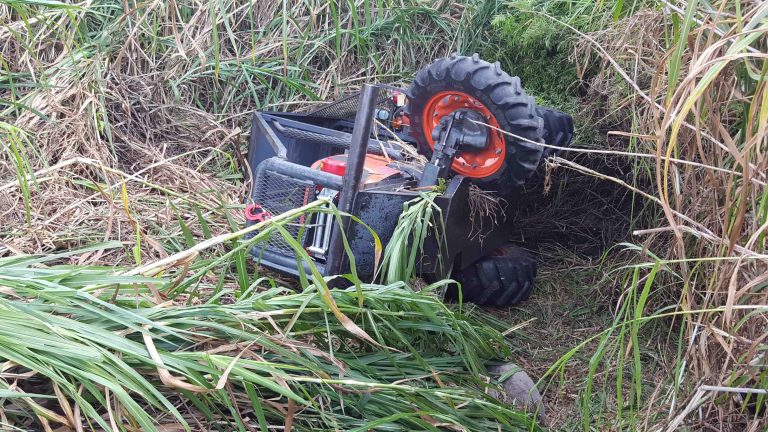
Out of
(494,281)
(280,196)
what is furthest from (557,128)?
(280,196)

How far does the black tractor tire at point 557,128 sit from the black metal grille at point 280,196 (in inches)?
43.3

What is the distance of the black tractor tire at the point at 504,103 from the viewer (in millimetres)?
3205

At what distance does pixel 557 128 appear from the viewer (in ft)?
12.1

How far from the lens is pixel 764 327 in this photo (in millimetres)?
2123

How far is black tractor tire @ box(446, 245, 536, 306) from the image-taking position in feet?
12.3

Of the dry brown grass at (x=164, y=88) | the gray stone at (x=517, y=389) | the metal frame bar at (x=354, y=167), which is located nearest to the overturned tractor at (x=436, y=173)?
the metal frame bar at (x=354, y=167)

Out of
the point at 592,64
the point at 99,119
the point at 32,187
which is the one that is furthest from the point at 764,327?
the point at 99,119

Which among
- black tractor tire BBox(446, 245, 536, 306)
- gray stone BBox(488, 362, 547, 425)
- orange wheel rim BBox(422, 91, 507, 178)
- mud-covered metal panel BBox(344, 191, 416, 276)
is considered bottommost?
gray stone BBox(488, 362, 547, 425)

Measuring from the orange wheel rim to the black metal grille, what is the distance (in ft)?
2.01

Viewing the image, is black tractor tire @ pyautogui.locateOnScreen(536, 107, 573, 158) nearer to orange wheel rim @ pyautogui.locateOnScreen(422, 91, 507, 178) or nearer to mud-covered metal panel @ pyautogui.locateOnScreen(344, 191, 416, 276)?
orange wheel rim @ pyautogui.locateOnScreen(422, 91, 507, 178)

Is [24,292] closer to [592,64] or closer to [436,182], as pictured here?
[436,182]

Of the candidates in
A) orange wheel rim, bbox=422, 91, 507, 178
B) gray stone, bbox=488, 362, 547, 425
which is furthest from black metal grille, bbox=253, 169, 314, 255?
gray stone, bbox=488, 362, 547, 425

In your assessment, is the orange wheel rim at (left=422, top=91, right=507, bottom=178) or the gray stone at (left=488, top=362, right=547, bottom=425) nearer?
the gray stone at (left=488, top=362, right=547, bottom=425)

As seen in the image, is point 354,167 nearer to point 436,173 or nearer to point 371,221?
point 371,221
